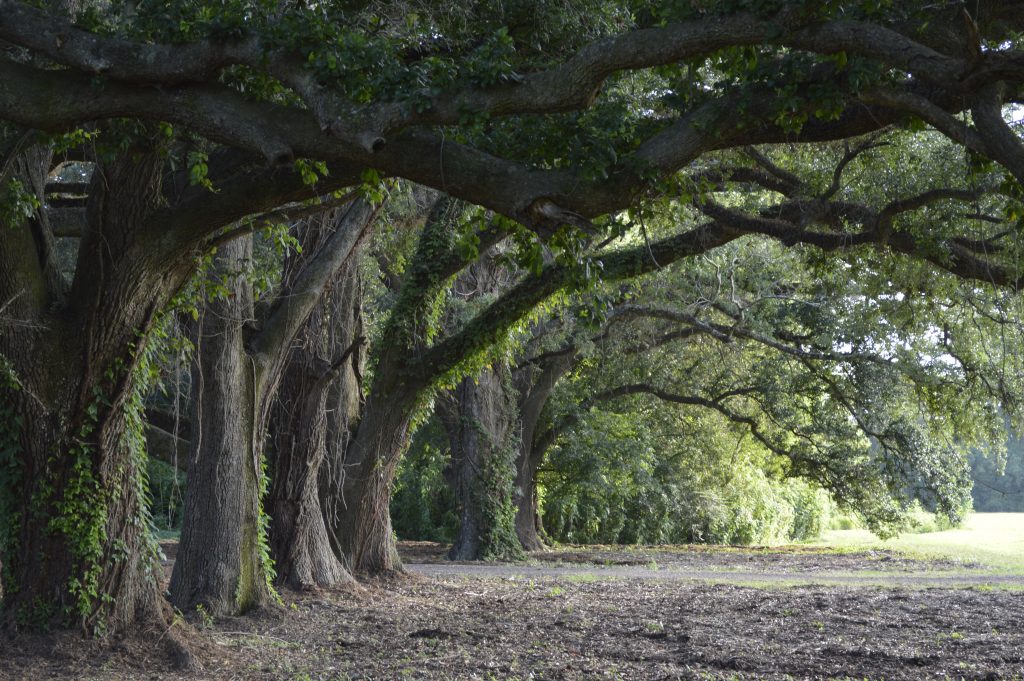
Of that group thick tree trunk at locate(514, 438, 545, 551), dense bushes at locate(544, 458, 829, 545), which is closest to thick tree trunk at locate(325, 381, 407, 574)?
thick tree trunk at locate(514, 438, 545, 551)

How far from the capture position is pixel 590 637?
30.4 ft

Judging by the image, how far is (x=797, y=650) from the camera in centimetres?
828

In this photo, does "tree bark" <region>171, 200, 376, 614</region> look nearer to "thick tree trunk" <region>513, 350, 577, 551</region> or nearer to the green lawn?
"thick tree trunk" <region>513, 350, 577, 551</region>

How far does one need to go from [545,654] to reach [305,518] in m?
4.66

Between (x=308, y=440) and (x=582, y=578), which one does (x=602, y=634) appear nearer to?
(x=308, y=440)

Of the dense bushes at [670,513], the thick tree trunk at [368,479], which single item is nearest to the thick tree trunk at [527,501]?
the dense bushes at [670,513]

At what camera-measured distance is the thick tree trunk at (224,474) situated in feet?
32.9

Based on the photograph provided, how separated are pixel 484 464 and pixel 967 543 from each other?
18053 mm

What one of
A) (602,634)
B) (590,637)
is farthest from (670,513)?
(590,637)

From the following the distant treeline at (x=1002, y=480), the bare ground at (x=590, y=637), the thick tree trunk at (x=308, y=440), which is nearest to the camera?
the bare ground at (x=590, y=637)

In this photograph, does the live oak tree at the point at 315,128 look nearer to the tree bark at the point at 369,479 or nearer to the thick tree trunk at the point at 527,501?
Result: the tree bark at the point at 369,479

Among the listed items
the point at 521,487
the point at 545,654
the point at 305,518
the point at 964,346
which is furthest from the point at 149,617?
the point at 521,487

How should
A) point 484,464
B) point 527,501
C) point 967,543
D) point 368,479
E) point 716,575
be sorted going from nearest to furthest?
1. point 368,479
2. point 716,575
3. point 484,464
4. point 527,501
5. point 967,543

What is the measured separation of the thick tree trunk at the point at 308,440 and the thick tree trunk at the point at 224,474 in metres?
1.44
